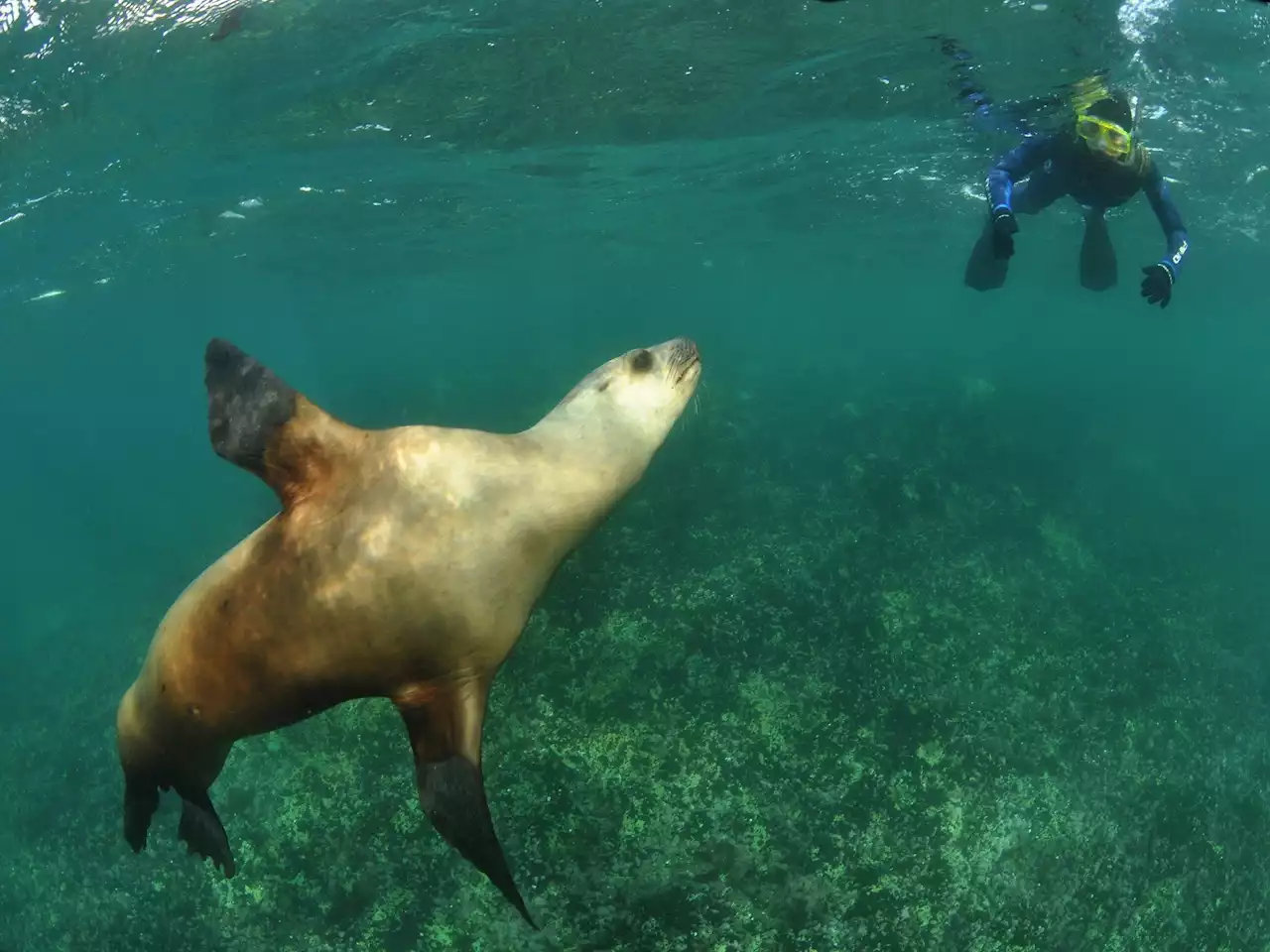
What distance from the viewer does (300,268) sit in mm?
31703

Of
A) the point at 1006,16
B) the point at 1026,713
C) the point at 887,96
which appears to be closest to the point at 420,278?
the point at 887,96

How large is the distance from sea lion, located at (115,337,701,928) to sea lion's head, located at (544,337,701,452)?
0.15ft

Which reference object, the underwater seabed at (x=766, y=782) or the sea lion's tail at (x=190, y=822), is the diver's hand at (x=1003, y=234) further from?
the sea lion's tail at (x=190, y=822)

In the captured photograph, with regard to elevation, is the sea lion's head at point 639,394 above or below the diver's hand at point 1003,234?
above

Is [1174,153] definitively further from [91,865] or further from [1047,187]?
[91,865]

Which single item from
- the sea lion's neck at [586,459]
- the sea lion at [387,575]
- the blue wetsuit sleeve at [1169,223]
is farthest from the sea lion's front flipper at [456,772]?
the blue wetsuit sleeve at [1169,223]

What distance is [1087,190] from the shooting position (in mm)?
9680

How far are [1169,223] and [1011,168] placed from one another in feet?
5.31

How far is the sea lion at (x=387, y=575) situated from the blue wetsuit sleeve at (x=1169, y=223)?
6474mm

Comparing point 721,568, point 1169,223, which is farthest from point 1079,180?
point 721,568

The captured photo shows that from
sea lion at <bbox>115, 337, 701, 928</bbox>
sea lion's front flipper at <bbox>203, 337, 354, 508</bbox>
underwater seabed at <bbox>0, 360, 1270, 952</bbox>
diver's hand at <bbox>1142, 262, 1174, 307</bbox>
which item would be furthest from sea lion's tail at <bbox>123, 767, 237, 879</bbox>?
diver's hand at <bbox>1142, 262, 1174, 307</bbox>

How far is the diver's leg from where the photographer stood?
33.8 ft

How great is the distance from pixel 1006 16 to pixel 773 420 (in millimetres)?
6727

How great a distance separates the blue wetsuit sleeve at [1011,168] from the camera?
7.72 meters
